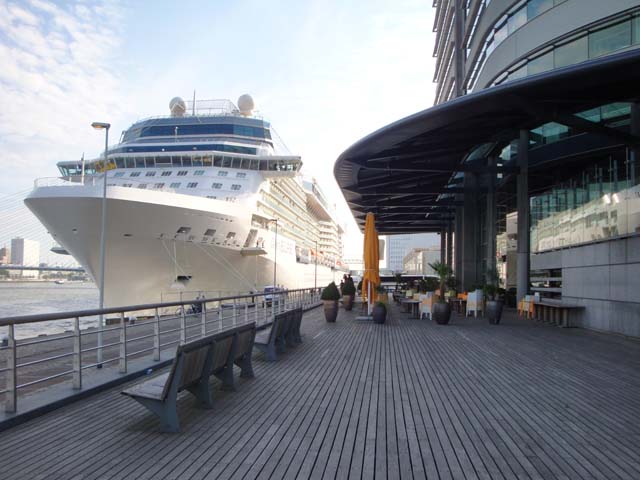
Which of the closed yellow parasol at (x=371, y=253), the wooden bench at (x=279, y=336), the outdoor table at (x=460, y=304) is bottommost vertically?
the outdoor table at (x=460, y=304)

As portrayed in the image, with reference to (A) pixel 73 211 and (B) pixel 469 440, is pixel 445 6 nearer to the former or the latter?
(A) pixel 73 211

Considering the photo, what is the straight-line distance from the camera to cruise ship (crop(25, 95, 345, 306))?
798 inches

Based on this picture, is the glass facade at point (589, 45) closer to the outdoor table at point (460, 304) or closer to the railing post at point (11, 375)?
the outdoor table at point (460, 304)

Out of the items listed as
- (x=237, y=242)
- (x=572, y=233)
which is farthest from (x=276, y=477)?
(x=237, y=242)

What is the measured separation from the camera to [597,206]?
14.3 meters

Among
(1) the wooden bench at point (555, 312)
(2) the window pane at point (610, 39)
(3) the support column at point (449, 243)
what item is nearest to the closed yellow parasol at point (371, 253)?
(1) the wooden bench at point (555, 312)

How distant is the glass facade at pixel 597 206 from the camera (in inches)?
488

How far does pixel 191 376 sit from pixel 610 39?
54.2ft

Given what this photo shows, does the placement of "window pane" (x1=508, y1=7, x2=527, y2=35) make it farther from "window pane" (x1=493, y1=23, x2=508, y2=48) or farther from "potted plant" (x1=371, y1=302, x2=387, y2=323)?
"potted plant" (x1=371, y1=302, x2=387, y2=323)

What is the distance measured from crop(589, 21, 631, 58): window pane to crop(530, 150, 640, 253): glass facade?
3.26m

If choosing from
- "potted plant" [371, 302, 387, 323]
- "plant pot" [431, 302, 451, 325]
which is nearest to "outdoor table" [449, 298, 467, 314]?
"plant pot" [431, 302, 451, 325]

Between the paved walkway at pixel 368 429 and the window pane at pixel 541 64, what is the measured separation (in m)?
12.9

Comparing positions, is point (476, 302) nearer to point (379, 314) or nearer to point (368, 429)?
point (379, 314)

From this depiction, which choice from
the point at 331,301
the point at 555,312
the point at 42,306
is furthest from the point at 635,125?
the point at 42,306
